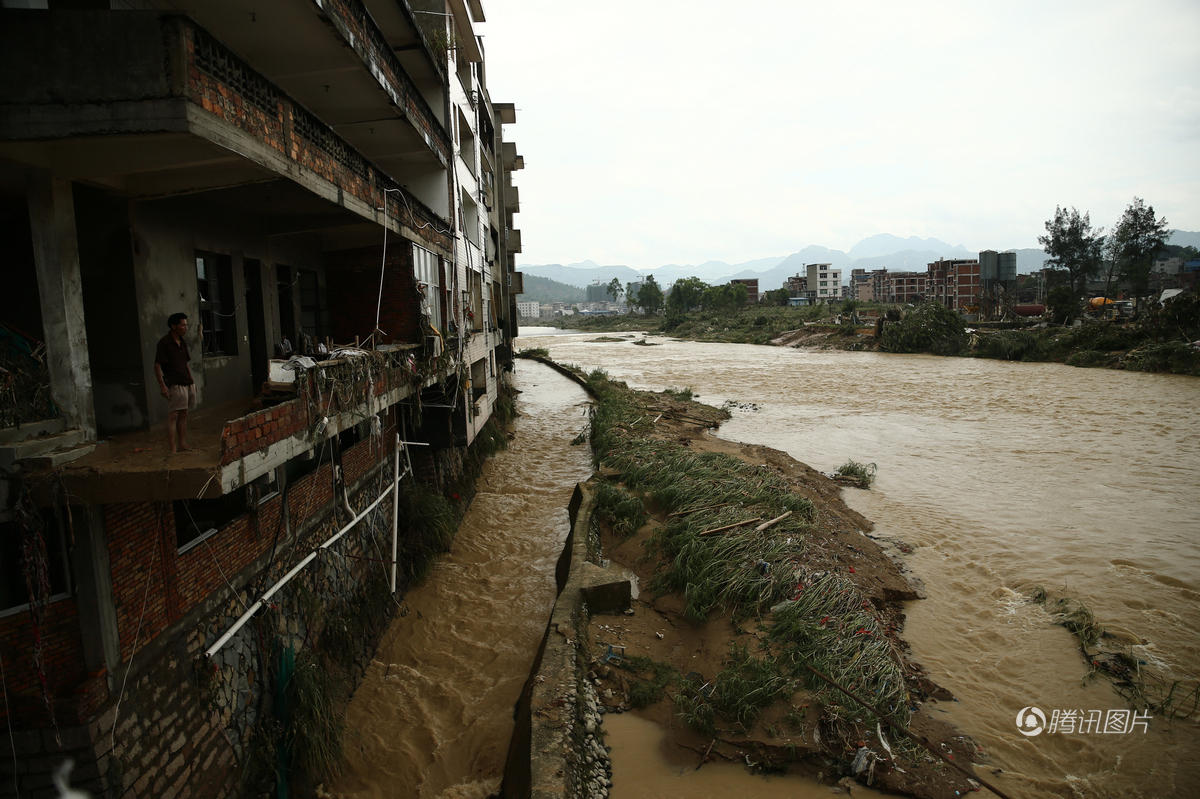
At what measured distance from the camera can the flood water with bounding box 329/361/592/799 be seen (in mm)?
7121

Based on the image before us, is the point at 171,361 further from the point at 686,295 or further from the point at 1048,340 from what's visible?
the point at 686,295

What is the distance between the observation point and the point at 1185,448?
18.6 metres

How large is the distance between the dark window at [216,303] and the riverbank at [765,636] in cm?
630

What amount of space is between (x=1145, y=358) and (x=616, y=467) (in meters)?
33.5

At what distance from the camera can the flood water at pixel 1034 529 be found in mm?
6883

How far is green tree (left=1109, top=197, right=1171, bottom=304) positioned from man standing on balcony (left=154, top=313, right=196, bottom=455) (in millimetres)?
73448

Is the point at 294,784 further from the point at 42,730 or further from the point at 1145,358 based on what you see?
the point at 1145,358

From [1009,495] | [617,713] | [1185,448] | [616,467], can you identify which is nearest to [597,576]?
[617,713]

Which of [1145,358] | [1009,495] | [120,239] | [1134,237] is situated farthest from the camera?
[1134,237]

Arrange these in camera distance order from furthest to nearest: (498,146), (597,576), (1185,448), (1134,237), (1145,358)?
(1134,237) < (1145,358) < (498,146) < (1185,448) < (597,576)

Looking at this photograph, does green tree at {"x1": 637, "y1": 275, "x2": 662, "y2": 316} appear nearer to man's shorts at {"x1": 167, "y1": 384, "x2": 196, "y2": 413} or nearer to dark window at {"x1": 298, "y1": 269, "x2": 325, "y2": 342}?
dark window at {"x1": 298, "y1": 269, "x2": 325, "y2": 342}

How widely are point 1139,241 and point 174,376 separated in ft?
254

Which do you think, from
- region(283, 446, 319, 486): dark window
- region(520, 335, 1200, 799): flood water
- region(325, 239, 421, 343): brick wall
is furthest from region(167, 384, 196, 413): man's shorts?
region(325, 239, 421, 343): brick wall

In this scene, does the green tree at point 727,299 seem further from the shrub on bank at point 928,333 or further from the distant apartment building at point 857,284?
the shrub on bank at point 928,333
